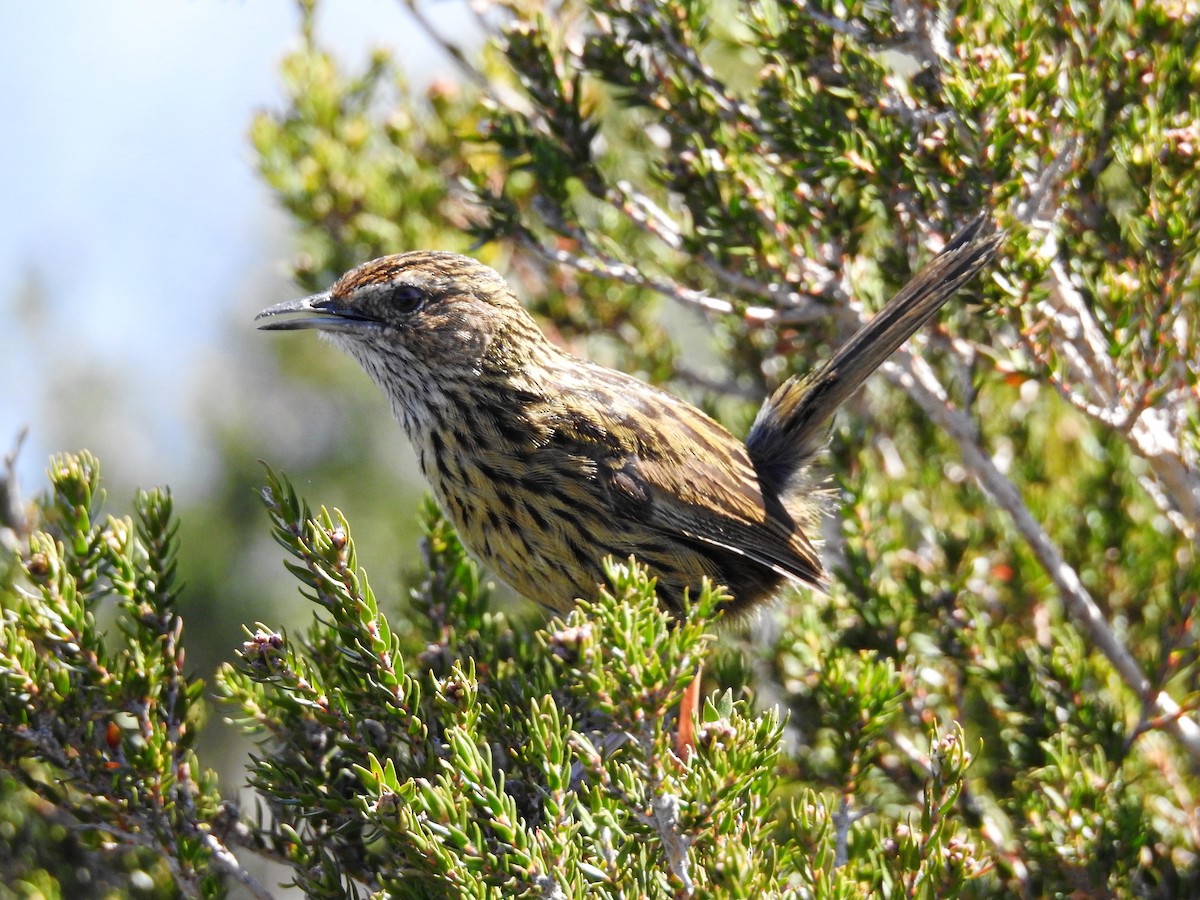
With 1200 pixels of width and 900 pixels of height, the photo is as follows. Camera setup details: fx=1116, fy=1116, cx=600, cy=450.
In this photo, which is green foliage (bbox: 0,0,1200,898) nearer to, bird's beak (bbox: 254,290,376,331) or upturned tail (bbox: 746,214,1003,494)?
upturned tail (bbox: 746,214,1003,494)

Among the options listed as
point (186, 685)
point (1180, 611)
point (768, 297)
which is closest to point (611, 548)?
point (768, 297)

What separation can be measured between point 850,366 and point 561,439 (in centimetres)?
90

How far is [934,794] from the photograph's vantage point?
2.13 m

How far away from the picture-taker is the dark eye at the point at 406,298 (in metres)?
3.65

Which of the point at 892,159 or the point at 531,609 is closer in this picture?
the point at 892,159

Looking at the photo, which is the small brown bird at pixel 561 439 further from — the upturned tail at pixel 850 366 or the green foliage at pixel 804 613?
the green foliage at pixel 804 613

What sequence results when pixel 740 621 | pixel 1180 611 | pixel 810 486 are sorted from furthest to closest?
1. pixel 810 486
2. pixel 740 621
3. pixel 1180 611

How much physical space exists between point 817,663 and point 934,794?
0.97 meters

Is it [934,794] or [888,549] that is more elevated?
[888,549]

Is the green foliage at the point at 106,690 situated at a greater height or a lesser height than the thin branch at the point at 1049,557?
lesser

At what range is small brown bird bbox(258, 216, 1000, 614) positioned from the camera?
3.34 metres

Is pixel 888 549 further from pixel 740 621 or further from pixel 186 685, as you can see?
pixel 186 685

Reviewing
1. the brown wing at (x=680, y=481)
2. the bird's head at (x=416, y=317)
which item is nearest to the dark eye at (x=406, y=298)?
the bird's head at (x=416, y=317)

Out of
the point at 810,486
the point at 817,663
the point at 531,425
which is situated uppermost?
the point at 810,486
